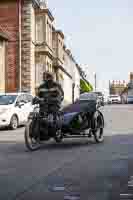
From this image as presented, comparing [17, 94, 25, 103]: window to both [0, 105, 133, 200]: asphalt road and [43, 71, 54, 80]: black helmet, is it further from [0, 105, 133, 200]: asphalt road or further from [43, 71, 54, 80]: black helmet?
[43, 71, 54, 80]: black helmet

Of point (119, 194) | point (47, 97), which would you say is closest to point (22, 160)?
point (47, 97)

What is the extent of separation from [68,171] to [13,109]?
12051mm

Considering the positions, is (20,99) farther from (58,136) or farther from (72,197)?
(72,197)

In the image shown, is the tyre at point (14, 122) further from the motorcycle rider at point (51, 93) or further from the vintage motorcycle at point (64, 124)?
the motorcycle rider at point (51, 93)

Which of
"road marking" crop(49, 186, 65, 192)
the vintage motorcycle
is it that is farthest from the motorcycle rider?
"road marking" crop(49, 186, 65, 192)

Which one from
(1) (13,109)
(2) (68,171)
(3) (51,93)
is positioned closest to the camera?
(2) (68,171)

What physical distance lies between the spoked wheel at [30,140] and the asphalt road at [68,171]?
0.60 ft

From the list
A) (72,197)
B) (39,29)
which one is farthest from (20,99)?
(39,29)

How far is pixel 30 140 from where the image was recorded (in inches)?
452

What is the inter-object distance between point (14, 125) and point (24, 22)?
26.4 meters

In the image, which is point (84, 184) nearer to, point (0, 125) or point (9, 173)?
point (9, 173)

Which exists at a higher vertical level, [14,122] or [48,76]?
[48,76]

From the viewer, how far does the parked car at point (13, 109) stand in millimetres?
19484

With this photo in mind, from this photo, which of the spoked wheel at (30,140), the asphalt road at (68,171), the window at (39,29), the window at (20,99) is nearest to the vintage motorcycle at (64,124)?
the spoked wheel at (30,140)
